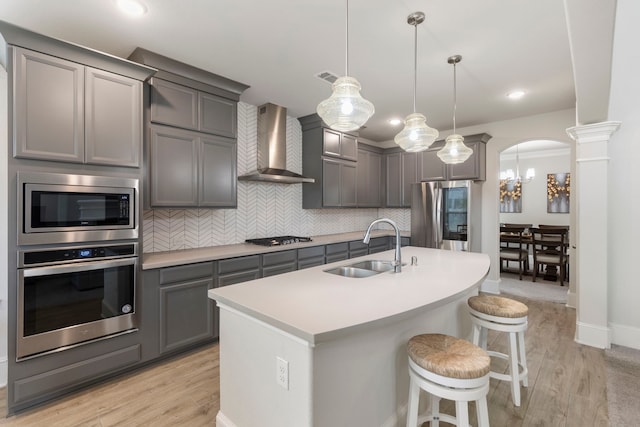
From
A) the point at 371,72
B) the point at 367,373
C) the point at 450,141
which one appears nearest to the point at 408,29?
the point at 371,72

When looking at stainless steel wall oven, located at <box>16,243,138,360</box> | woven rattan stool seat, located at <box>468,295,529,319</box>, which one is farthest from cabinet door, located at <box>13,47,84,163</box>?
woven rattan stool seat, located at <box>468,295,529,319</box>

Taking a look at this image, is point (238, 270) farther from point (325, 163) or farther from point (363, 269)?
point (325, 163)

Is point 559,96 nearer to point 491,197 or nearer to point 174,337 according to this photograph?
point 491,197

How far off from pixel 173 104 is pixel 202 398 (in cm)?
247

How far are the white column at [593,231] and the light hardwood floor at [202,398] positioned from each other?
29 cm

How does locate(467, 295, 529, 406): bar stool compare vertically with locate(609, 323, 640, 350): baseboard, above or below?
above

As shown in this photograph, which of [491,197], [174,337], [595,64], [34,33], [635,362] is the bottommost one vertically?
[635,362]

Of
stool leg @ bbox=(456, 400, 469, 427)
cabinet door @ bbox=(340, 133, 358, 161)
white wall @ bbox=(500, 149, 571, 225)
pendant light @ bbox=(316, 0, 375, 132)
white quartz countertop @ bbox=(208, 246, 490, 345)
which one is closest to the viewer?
white quartz countertop @ bbox=(208, 246, 490, 345)

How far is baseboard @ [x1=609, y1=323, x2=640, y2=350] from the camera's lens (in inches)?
114

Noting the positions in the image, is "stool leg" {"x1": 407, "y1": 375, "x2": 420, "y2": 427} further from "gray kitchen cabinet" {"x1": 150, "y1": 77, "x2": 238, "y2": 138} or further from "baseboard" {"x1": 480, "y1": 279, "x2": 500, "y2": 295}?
"baseboard" {"x1": 480, "y1": 279, "x2": 500, "y2": 295}

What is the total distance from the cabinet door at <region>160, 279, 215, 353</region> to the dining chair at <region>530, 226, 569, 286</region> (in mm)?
5481

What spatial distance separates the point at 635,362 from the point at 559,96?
9.34 feet

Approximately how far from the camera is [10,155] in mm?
1896

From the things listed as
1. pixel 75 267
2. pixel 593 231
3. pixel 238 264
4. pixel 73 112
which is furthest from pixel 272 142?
pixel 593 231
